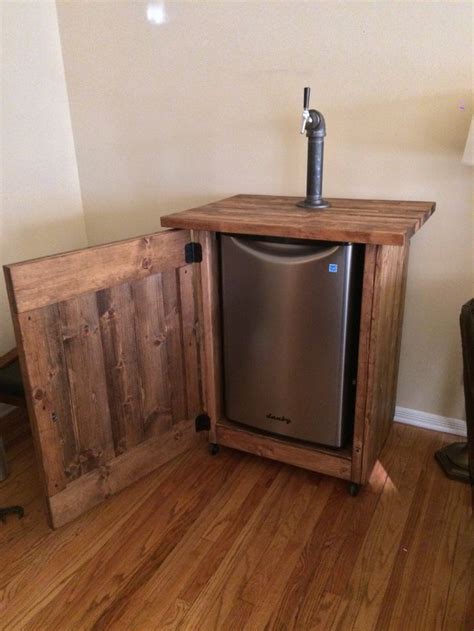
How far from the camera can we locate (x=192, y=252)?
1.79m

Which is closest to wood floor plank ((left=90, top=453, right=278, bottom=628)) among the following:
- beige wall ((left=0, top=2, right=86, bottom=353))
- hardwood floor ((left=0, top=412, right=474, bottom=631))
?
hardwood floor ((left=0, top=412, right=474, bottom=631))

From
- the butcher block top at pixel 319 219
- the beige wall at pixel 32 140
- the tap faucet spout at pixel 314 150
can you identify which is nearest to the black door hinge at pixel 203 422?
the butcher block top at pixel 319 219

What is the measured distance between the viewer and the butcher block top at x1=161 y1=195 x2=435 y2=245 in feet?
4.78

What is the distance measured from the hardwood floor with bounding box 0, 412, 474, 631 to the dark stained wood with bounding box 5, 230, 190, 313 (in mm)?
804

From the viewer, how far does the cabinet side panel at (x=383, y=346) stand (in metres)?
1.58

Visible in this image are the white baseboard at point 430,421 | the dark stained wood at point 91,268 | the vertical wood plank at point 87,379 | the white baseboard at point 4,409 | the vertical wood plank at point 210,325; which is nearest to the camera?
the dark stained wood at point 91,268

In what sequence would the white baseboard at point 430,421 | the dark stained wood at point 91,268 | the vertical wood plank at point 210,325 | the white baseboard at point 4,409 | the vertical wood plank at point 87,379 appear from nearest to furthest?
the dark stained wood at point 91,268, the vertical wood plank at point 87,379, the vertical wood plank at point 210,325, the white baseboard at point 430,421, the white baseboard at point 4,409

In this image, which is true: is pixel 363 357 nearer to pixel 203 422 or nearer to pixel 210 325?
pixel 210 325

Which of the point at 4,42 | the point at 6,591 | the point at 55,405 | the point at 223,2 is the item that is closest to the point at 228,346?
the point at 55,405

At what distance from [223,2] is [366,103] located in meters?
0.69

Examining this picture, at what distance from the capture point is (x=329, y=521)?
67.4 inches

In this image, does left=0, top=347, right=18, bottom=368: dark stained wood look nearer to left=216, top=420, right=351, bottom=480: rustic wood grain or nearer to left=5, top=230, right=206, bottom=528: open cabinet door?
left=5, top=230, right=206, bottom=528: open cabinet door

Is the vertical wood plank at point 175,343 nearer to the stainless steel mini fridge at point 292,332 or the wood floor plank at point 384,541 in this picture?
the stainless steel mini fridge at point 292,332

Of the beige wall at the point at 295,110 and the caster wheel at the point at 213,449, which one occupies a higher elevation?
the beige wall at the point at 295,110
